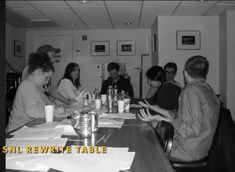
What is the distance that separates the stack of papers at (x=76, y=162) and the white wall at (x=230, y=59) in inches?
186

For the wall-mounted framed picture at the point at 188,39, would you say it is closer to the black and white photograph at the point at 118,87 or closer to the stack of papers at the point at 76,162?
the black and white photograph at the point at 118,87

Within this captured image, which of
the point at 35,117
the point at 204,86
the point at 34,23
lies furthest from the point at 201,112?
the point at 34,23

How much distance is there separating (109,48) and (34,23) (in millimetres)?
2104

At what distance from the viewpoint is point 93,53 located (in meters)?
6.88

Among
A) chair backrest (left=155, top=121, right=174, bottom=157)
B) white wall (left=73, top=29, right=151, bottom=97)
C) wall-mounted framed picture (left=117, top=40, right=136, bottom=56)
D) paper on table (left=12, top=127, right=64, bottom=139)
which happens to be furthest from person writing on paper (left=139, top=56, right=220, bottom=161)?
wall-mounted framed picture (left=117, top=40, right=136, bottom=56)

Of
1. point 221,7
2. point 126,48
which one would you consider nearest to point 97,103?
point 221,7

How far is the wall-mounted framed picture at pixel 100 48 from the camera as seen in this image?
6.86 m

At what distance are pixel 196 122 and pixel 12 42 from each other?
19.4 ft

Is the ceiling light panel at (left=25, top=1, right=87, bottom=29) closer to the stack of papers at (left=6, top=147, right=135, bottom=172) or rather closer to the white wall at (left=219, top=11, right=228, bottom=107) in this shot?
the white wall at (left=219, top=11, right=228, bottom=107)

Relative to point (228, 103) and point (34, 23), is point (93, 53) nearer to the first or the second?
point (34, 23)

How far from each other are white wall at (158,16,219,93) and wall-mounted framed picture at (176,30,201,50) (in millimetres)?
70

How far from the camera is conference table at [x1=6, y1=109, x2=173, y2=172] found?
91 cm

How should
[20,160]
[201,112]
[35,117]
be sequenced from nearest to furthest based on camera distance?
[20,160]
[201,112]
[35,117]

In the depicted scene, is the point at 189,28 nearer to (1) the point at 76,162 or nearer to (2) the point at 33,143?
(2) the point at 33,143
